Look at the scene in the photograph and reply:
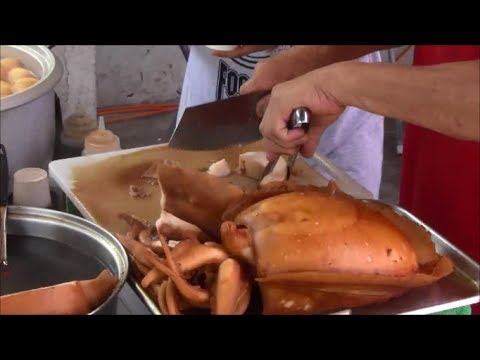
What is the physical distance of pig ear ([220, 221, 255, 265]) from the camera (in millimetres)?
1340

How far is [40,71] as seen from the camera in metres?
2.15

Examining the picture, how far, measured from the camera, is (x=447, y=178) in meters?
1.90

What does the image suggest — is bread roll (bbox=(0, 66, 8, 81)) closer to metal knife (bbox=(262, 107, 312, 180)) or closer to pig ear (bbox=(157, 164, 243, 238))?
pig ear (bbox=(157, 164, 243, 238))

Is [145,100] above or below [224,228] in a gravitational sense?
below

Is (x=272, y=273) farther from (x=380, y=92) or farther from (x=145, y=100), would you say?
(x=145, y=100)

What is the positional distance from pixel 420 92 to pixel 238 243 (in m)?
0.42

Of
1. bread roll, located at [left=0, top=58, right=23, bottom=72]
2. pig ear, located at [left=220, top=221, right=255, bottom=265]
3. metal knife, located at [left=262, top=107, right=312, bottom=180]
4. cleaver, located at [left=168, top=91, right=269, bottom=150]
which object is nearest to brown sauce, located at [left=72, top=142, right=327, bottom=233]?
cleaver, located at [left=168, top=91, right=269, bottom=150]

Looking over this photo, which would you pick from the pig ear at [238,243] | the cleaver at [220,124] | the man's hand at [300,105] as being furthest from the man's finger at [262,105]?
the pig ear at [238,243]

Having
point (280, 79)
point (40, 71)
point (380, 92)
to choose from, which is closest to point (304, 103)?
point (380, 92)

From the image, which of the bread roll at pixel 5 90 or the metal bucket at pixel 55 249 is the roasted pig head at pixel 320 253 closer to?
the metal bucket at pixel 55 249

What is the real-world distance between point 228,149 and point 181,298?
0.75 m

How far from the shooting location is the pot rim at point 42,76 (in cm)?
181

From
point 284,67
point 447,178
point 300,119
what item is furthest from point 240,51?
point 447,178

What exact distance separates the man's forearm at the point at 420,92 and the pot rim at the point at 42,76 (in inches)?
31.7
